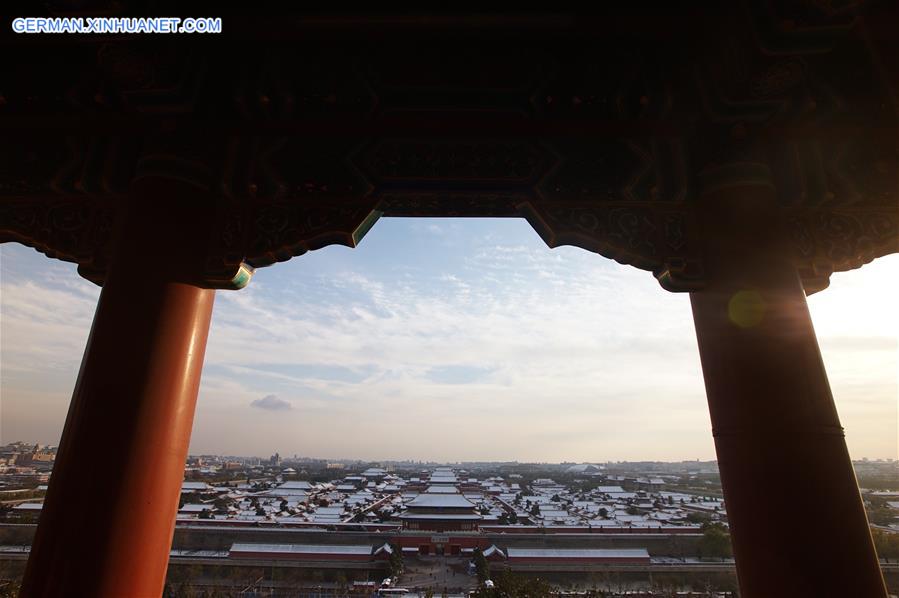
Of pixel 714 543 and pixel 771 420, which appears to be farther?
pixel 714 543

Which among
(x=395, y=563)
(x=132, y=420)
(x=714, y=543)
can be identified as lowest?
(x=395, y=563)

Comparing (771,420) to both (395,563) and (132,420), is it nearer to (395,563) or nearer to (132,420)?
(132,420)

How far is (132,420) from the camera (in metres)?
1.95

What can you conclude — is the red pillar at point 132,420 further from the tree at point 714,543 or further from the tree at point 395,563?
the tree at point 714,543

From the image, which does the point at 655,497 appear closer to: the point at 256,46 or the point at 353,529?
the point at 353,529

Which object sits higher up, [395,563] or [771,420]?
[771,420]

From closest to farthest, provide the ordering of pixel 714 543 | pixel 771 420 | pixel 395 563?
pixel 771 420, pixel 714 543, pixel 395 563

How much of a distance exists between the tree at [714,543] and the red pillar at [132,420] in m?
25.3

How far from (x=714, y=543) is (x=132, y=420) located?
2591 cm

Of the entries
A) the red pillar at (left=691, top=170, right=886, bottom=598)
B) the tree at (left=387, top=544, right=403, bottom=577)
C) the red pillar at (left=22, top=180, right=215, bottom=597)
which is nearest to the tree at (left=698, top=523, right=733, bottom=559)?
the tree at (left=387, top=544, right=403, bottom=577)

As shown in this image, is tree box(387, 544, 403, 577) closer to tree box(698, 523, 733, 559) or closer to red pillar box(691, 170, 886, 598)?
tree box(698, 523, 733, 559)

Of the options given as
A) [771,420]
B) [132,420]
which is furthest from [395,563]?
[771,420]

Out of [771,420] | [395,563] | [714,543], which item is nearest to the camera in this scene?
[771,420]

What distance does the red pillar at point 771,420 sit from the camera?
1.75 meters
